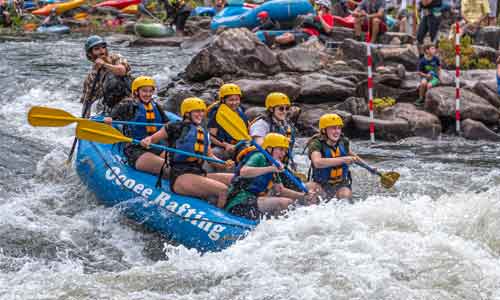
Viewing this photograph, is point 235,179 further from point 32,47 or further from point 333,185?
point 32,47

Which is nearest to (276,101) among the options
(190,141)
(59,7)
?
(190,141)

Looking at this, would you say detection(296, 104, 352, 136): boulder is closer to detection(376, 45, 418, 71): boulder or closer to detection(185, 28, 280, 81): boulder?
detection(185, 28, 280, 81): boulder

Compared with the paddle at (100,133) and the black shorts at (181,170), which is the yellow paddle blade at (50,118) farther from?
the black shorts at (181,170)

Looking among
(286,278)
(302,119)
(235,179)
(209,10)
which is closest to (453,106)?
(302,119)

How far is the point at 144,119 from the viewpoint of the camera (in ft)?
25.0

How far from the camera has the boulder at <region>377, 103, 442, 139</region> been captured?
1044 centimetres

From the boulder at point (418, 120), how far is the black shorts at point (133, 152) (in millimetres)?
4157

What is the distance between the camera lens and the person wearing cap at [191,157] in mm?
6793

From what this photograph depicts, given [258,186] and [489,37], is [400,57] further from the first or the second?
[258,186]

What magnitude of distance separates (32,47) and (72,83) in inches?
188

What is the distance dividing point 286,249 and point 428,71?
6074 mm

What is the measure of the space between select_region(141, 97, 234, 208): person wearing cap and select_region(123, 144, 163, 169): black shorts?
1.71ft

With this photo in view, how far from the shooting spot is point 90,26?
73.3 ft

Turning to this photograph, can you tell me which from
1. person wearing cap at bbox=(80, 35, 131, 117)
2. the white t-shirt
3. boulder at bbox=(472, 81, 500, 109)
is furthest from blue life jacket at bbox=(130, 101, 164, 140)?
boulder at bbox=(472, 81, 500, 109)
